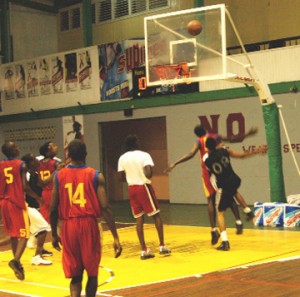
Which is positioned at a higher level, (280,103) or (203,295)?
(280,103)

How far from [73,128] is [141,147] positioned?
248 centimetres

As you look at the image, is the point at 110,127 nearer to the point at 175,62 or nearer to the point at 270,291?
the point at 175,62

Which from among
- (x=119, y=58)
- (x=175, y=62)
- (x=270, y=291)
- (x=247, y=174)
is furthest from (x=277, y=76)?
(x=270, y=291)

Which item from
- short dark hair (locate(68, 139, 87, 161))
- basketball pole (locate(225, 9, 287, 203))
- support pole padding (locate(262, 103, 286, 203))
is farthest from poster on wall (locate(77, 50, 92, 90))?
short dark hair (locate(68, 139, 87, 161))

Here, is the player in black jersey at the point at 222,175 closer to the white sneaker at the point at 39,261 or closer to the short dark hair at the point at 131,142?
the short dark hair at the point at 131,142

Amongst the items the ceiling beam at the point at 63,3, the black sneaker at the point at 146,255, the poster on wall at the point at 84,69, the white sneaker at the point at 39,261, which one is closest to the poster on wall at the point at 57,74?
the poster on wall at the point at 84,69

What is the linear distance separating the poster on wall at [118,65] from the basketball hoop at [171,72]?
217 inches

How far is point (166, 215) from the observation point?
16516 mm

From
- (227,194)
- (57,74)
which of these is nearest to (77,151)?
(227,194)

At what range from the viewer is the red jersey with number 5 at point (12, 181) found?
8.68 metres

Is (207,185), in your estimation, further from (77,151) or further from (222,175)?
(77,151)

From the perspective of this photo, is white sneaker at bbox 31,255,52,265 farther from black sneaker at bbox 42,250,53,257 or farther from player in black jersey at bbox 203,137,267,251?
player in black jersey at bbox 203,137,267,251

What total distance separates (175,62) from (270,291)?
7397mm

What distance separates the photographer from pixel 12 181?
28.6 ft
